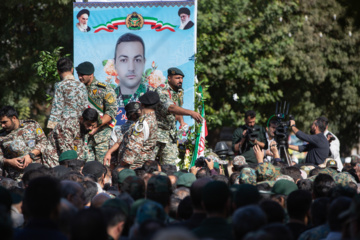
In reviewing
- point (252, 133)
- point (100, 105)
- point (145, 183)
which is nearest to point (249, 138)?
point (252, 133)

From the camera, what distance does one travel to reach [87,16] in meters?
10.7

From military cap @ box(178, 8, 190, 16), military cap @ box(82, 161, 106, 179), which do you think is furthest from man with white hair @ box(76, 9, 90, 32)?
military cap @ box(82, 161, 106, 179)

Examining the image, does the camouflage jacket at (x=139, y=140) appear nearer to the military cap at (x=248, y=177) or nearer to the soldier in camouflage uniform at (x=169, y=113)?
the soldier in camouflage uniform at (x=169, y=113)

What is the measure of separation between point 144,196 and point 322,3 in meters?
16.5

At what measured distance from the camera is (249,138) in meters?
9.87

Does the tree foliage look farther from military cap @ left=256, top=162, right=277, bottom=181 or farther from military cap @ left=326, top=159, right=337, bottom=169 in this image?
military cap @ left=256, top=162, right=277, bottom=181

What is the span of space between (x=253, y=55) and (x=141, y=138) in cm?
1132

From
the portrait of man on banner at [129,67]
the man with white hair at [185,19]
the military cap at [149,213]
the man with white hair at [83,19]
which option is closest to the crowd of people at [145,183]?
the military cap at [149,213]

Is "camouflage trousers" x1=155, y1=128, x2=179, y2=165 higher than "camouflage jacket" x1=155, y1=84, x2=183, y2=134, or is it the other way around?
"camouflage jacket" x1=155, y1=84, x2=183, y2=134

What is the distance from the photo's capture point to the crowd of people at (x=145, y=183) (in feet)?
12.1

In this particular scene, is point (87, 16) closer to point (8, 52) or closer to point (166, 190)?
point (166, 190)

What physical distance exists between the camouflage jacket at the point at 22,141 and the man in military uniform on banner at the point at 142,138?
1.18 meters

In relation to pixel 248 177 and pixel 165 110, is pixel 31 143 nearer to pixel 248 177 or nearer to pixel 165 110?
pixel 165 110

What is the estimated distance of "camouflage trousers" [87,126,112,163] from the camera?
8.60 metres
